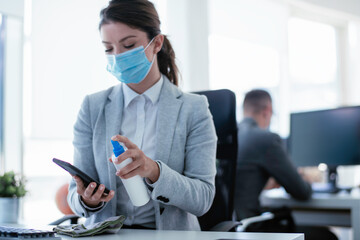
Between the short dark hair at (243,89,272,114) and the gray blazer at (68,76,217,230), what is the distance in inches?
50.2

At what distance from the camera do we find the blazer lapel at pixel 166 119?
1.66 metres

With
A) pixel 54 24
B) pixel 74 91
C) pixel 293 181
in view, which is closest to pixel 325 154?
pixel 293 181

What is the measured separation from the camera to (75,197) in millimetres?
1598

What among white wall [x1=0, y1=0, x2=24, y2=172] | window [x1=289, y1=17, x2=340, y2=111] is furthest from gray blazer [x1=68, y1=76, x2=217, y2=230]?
window [x1=289, y1=17, x2=340, y2=111]

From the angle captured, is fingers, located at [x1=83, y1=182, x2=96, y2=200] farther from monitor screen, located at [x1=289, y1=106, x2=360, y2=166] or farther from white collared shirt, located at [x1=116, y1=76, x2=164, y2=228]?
monitor screen, located at [x1=289, y1=106, x2=360, y2=166]

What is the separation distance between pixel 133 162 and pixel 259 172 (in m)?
1.63

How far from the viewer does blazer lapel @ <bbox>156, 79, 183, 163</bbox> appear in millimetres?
1659

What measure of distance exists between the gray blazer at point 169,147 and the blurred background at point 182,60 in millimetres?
372

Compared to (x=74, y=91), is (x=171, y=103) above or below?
below

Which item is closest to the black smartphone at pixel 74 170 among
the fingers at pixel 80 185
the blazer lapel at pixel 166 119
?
the fingers at pixel 80 185

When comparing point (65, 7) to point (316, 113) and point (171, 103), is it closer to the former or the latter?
point (171, 103)

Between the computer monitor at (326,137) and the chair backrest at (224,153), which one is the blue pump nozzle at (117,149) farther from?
the computer monitor at (326,137)

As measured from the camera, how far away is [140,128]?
174cm

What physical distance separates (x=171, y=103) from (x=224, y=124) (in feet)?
1.26
